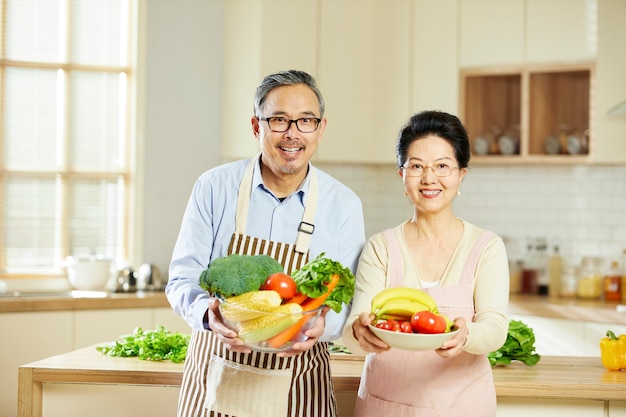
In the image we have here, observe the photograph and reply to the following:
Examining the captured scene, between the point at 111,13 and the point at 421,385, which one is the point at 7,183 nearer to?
the point at 111,13

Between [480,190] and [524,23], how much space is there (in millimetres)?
1152

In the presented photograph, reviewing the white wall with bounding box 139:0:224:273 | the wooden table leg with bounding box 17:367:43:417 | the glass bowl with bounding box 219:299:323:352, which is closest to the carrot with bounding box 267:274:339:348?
the glass bowl with bounding box 219:299:323:352

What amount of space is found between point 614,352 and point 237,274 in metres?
1.54

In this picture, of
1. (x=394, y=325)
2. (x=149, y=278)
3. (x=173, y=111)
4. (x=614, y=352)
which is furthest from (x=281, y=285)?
(x=173, y=111)

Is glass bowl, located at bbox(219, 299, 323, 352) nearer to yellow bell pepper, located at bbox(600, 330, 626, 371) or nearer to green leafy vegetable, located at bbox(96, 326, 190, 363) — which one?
green leafy vegetable, located at bbox(96, 326, 190, 363)

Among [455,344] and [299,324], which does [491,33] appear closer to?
[455,344]

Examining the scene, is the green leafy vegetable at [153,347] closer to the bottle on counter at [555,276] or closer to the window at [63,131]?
the window at [63,131]

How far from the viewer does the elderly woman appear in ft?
7.38

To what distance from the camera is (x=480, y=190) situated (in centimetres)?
573

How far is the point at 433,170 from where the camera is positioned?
2273mm

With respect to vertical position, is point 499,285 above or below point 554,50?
below

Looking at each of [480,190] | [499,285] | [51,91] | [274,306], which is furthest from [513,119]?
[274,306]

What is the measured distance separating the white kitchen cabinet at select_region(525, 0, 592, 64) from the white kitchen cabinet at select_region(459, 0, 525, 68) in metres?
0.07

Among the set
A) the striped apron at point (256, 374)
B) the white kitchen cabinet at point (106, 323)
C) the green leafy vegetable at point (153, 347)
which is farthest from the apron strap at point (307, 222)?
the white kitchen cabinet at point (106, 323)
